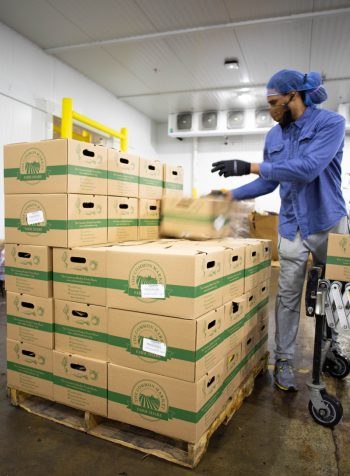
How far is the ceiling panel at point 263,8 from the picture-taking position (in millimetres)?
3826

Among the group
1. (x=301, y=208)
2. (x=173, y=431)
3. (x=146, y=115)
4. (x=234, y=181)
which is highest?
(x=146, y=115)

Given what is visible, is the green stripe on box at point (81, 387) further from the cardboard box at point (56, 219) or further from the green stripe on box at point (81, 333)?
the cardboard box at point (56, 219)

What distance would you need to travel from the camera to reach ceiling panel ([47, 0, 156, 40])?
13.0 feet

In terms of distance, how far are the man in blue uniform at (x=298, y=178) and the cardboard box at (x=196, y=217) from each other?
0.72 ft

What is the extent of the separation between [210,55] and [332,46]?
5.35 ft

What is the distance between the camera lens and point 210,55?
517 cm

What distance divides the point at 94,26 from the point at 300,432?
475 centimetres

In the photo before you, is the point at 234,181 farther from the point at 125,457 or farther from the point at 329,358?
the point at 125,457

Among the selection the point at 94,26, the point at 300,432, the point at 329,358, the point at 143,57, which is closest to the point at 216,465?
the point at 300,432

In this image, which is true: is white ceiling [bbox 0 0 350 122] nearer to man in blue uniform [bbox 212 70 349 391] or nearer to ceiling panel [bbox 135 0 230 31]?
ceiling panel [bbox 135 0 230 31]

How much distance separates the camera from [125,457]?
147 centimetres

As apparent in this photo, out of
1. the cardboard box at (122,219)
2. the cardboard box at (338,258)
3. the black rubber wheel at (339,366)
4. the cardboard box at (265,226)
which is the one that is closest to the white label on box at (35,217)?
the cardboard box at (122,219)

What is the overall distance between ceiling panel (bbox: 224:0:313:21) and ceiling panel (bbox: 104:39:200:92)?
1.16 m

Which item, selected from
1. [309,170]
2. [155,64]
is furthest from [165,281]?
[155,64]
